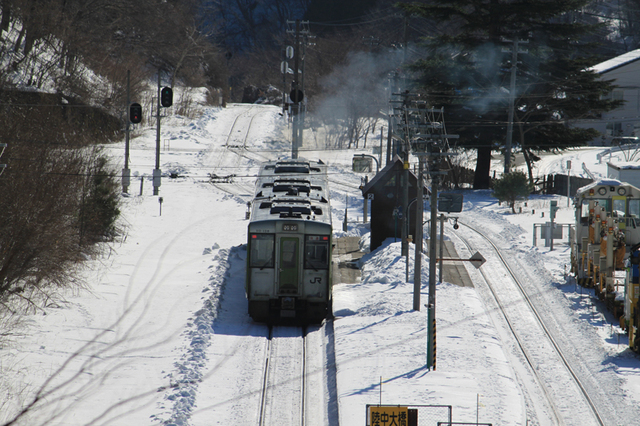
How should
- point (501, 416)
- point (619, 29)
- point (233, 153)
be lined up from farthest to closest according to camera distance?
point (619, 29)
point (233, 153)
point (501, 416)

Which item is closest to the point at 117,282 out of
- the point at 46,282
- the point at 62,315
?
the point at 46,282

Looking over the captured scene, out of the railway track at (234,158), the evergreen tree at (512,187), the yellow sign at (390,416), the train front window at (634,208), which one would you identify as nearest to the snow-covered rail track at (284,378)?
the yellow sign at (390,416)

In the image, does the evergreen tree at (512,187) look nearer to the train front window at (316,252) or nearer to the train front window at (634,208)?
the train front window at (634,208)

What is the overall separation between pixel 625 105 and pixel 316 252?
51.9 metres

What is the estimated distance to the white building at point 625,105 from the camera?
195 feet

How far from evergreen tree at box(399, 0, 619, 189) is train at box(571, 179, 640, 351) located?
17.0 m

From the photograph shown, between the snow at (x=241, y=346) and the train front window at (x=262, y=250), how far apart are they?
173 centimetres

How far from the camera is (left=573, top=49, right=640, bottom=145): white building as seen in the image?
59375mm

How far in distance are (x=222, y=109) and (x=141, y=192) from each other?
34.4 meters

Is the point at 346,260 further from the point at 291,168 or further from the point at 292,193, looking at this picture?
the point at 292,193

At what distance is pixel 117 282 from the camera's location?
68.1 ft

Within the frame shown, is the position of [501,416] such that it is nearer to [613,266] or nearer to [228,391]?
[228,391]

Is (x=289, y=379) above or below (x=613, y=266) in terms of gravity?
below

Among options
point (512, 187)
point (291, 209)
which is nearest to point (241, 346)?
point (291, 209)
